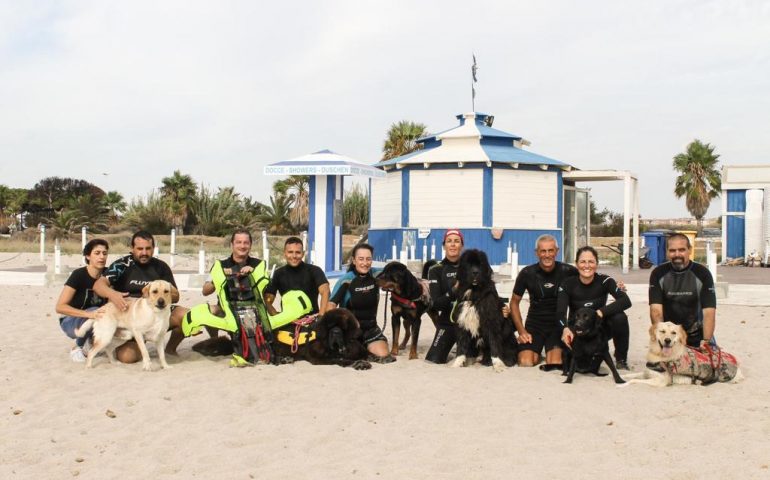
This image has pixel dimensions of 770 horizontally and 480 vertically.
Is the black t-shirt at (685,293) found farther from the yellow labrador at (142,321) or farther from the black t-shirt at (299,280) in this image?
the yellow labrador at (142,321)

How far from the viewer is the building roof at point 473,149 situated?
64.6 ft

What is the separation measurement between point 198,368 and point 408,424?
2520mm

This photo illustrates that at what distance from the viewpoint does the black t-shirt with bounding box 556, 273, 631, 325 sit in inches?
246

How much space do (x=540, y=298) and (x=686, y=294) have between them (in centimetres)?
130

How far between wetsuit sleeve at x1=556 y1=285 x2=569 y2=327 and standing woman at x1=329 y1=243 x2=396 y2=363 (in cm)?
165

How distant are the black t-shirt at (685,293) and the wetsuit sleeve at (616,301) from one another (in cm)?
22

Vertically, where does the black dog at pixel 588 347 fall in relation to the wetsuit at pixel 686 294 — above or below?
below

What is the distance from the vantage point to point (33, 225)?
46.9 meters

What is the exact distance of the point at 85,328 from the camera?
21.1 feet

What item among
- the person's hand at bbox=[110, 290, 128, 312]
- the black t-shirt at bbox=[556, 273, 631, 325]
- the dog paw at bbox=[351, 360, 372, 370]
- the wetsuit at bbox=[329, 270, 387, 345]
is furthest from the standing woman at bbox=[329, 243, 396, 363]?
the person's hand at bbox=[110, 290, 128, 312]

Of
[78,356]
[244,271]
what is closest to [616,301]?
[244,271]

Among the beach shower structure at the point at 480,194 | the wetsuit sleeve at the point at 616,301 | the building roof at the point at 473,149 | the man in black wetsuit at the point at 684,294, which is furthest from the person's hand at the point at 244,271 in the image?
the building roof at the point at 473,149

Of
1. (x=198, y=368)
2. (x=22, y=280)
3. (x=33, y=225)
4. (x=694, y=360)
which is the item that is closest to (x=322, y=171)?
(x=22, y=280)

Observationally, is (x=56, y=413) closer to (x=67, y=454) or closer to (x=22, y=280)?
(x=67, y=454)
